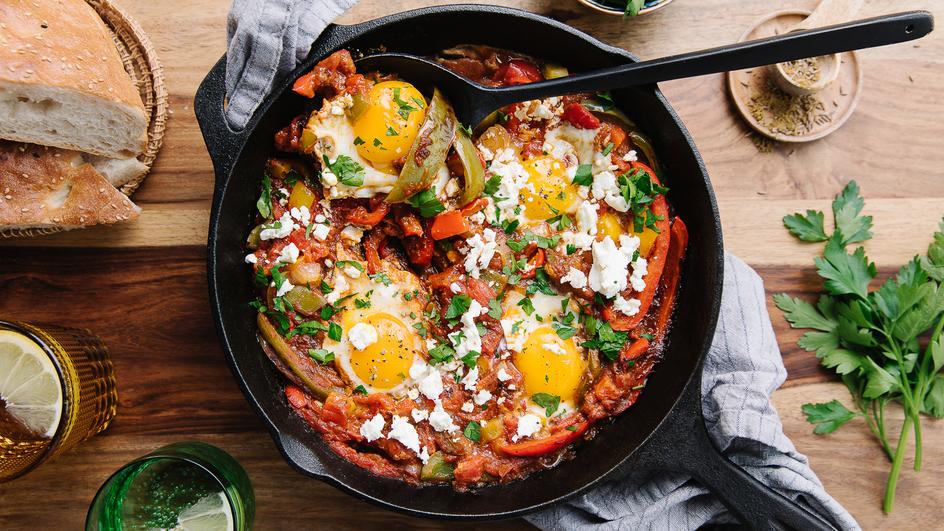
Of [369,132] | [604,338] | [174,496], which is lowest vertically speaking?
[174,496]

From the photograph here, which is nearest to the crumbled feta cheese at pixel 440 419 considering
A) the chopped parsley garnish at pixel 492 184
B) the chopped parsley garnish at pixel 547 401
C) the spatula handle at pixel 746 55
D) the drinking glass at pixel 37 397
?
the chopped parsley garnish at pixel 547 401

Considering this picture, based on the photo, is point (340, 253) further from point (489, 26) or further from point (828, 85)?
point (828, 85)

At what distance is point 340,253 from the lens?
298 centimetres

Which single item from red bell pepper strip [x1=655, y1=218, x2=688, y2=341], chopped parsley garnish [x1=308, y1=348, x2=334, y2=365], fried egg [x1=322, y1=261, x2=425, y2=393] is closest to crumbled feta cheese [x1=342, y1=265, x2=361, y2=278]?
fried egg [x1=322, y1=261, x2=425, y2=393]

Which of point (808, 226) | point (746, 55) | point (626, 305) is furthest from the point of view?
point (808, 226)

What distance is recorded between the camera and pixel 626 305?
304cm

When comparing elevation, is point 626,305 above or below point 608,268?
below

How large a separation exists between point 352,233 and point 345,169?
0.30 m

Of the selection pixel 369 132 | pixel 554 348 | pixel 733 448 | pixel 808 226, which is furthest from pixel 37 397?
pixel 808 226

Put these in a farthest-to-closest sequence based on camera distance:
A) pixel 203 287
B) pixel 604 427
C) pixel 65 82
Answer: pixel 203 287, pixel 604 427, pixel 65 82

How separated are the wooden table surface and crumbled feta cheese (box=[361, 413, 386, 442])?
22.2 inches

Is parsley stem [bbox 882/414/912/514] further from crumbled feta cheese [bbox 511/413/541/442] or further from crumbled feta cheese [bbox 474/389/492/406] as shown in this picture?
crumbled feta cheese [bbox 474/389/492/406]

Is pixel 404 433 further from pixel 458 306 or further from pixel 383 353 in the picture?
pixel 458 306

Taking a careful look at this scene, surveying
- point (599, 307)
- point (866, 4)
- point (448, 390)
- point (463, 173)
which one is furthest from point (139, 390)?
point (866, 4)
